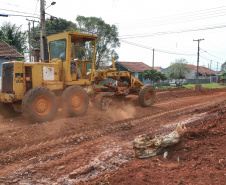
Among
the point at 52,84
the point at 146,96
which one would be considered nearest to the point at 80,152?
the point at 52,84

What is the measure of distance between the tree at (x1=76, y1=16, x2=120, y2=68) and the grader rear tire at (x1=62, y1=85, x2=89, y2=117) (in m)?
24.2

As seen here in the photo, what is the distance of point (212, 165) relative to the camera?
11.5 ft

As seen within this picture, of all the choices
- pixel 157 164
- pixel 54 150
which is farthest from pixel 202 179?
pixel 54 150

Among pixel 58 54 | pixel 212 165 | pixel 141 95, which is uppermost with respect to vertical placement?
pixel 58 54

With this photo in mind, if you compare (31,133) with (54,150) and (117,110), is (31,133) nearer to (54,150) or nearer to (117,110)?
(54,150)

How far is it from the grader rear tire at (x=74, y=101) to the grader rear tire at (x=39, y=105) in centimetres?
41

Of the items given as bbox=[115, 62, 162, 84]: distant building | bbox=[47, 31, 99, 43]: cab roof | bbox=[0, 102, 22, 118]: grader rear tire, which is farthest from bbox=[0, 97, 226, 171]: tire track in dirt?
bbox=[115, 62, 162, 84]: distant building

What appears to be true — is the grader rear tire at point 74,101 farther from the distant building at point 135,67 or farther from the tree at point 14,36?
the distant building at point 135,67

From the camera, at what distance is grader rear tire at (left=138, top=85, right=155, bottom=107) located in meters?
10.9

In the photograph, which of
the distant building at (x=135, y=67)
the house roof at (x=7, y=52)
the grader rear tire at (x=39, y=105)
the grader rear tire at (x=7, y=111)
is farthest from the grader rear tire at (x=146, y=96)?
the distant building at (x=135, y=67)

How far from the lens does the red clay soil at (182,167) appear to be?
10.5 feet

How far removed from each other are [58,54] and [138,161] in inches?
233

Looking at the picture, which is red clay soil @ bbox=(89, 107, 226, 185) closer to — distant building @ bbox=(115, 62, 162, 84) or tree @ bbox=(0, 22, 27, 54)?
tree @ bbox=(0, 22, 27, 54)

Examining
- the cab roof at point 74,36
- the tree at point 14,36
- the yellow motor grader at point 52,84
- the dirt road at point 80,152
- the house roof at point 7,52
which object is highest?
the tree at point 14,36
